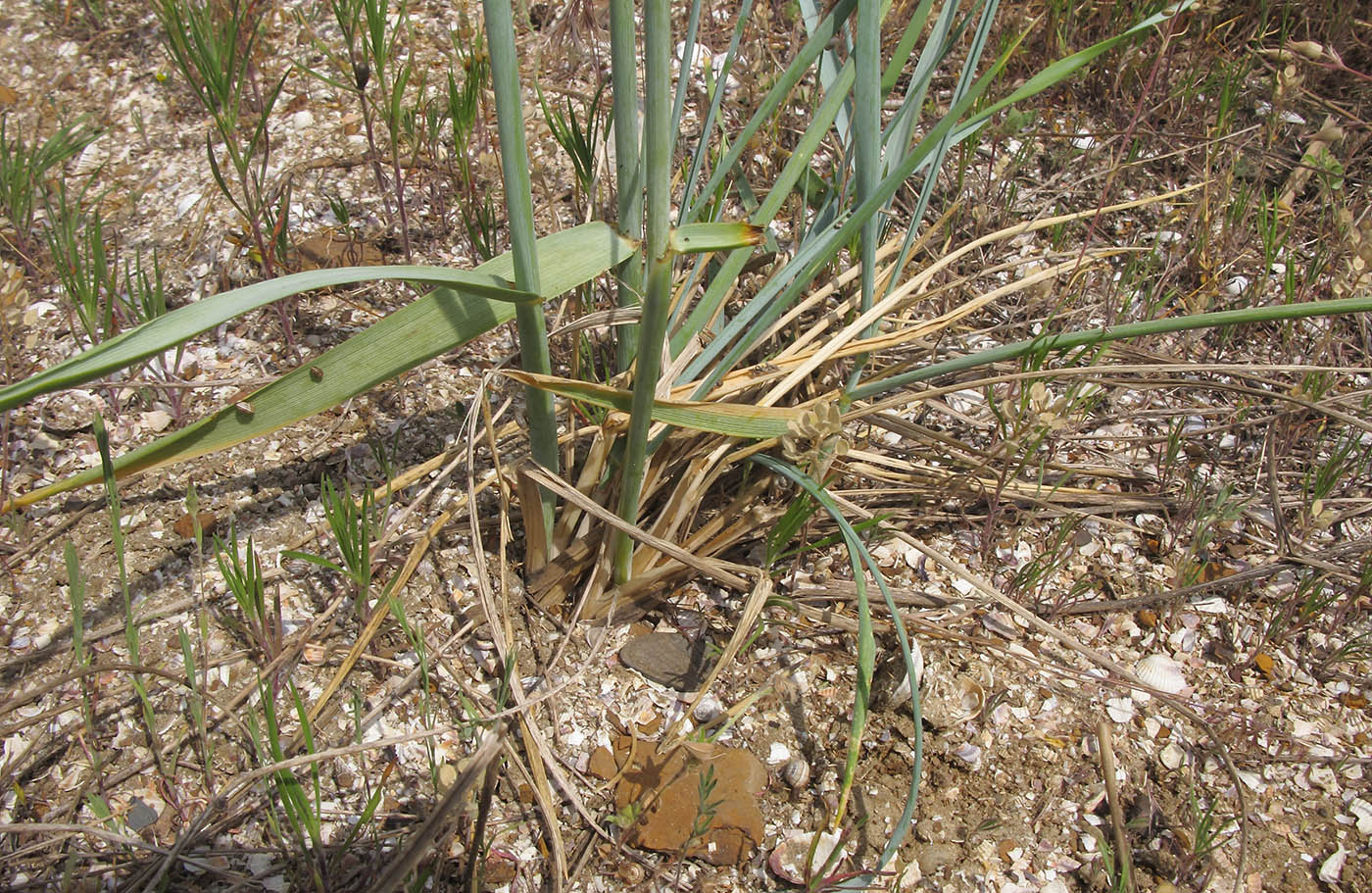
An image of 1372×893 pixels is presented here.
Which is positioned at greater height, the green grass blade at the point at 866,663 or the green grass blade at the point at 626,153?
the green grass blade at the point at 626,153

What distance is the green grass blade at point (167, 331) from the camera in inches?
28.5

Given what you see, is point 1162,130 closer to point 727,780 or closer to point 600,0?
point 600,0

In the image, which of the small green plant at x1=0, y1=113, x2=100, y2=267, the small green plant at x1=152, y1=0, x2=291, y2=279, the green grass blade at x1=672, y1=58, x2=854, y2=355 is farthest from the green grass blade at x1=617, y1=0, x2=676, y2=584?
the small green plant at x1=0, y1=113, x2=100, y2=267

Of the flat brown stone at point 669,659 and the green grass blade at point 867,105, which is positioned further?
the flat brown stone at point 669,659

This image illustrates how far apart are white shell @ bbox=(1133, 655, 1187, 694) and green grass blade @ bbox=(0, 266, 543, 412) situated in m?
1.11

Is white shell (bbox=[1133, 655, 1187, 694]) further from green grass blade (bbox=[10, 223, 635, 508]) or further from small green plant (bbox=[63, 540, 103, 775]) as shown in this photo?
small green plant (bbox=[63, 540, 103, 775])

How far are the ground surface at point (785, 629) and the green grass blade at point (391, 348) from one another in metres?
0.28

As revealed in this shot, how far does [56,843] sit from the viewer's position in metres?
1.05

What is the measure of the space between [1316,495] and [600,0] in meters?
1.39

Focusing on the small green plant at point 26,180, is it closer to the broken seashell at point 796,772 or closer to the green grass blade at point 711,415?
the green grass blade at point 711,415

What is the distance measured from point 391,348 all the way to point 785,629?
26.5 inches

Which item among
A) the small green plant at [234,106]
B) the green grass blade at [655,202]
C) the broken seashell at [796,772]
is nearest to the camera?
the green grass blade at [655,202]

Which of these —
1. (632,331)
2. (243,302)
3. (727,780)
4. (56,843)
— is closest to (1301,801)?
(727,780)

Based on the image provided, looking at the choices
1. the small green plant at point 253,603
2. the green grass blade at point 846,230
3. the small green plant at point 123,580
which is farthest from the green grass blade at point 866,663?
the small green plant at point 123,580
